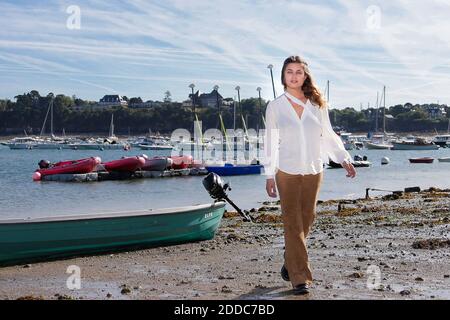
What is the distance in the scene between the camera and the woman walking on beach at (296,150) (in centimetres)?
850

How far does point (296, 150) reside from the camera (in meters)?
8.50

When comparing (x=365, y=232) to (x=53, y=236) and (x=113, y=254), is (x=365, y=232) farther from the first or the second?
(x=53, y=236)

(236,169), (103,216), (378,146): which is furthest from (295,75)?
(378,146)

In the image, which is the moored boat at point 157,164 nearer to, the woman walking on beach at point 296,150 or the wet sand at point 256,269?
the wet sand at point 256,269

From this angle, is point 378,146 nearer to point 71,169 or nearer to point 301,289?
point 71,169

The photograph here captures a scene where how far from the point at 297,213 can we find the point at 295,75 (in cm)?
167

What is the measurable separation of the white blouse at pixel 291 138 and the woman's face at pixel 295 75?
144 millimetres

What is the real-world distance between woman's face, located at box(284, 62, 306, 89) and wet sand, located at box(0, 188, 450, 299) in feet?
8.48

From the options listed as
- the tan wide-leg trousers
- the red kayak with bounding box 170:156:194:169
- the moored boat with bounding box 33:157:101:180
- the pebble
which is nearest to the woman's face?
the tan wide-leg trousers

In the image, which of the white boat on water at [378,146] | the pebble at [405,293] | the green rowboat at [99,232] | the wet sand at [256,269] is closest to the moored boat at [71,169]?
the wet sand at [256,269]

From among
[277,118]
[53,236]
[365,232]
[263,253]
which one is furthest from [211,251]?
[277,118]

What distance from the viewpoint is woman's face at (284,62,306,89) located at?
8.53 m

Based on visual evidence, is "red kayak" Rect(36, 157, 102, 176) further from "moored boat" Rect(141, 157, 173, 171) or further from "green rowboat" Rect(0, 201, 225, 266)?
"green rowboat" Rect(0, 201, 225, 266)
